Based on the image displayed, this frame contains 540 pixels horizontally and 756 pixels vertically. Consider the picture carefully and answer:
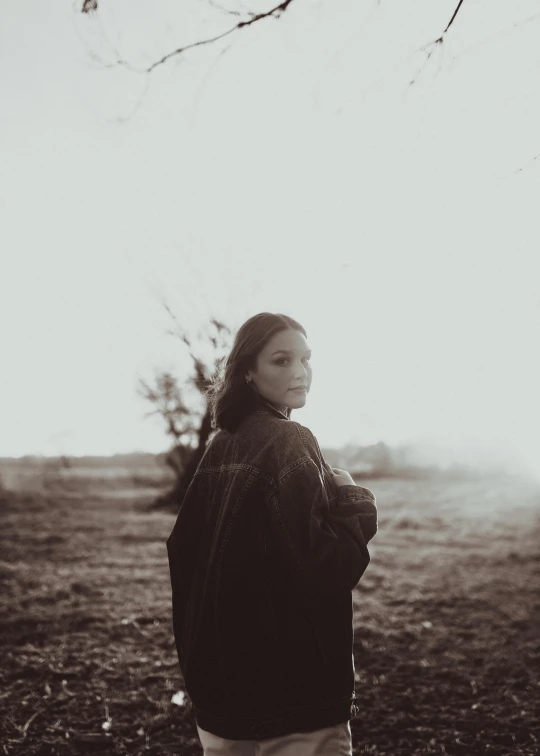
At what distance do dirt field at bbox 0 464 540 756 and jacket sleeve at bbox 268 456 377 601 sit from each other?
6.51ft

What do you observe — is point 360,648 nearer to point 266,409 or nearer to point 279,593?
point 279,593

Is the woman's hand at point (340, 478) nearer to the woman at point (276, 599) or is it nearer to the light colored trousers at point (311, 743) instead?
the woman at point (276, 599)

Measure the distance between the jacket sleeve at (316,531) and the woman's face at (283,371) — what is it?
31cm

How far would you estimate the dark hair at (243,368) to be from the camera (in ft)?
6.61

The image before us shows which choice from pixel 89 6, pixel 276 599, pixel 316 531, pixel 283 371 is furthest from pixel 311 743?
pixel 89 6

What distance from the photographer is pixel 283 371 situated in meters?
2.03

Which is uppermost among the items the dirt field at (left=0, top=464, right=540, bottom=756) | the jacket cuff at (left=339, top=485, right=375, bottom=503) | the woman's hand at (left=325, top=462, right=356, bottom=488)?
the woman's hand at (left=325, top=462, right=356, bottom=488)

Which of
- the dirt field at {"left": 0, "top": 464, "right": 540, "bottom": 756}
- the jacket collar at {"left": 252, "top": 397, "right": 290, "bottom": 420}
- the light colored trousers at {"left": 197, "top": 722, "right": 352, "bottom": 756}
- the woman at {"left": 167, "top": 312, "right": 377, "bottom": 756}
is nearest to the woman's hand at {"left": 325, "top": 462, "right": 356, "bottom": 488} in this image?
the woman at {"left": 167, "top": 312, "right": 377, "bottom": 756}

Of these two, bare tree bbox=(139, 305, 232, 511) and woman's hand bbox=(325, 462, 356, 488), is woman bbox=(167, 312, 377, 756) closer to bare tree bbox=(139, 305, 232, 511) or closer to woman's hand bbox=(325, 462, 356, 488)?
woman's hand bbox=(325, 462, 356, 488)

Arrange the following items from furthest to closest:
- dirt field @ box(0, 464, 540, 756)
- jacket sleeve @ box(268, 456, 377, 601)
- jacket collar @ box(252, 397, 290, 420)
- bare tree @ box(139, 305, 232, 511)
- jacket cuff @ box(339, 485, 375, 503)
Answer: bare tree @ box(139, 305, 232, 511)
dirt field @ box(0, 464, 540, 756)
jacket collar @ box(252, 397, 290, 420)
jacket cuff @ box(339, 485, 375, 503)
jacket sleeve @ box(268, 456, 377, 601)

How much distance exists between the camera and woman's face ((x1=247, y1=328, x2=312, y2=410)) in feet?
6.64

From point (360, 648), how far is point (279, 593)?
321cm

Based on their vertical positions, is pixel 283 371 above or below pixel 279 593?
above

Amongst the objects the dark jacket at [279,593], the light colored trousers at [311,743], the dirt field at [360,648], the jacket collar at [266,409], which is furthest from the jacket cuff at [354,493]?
the dirt field at [360,648]
